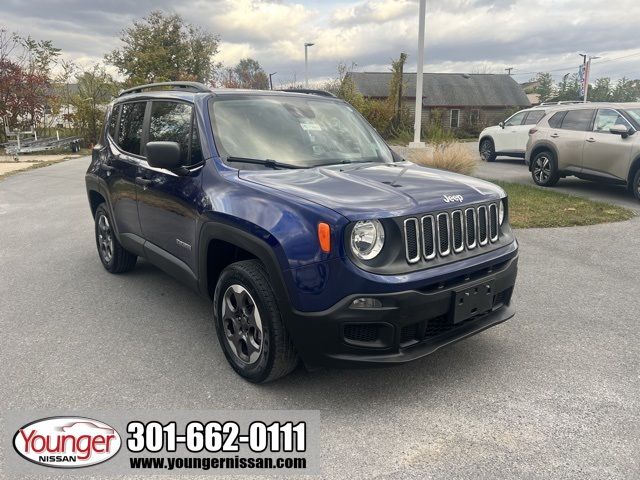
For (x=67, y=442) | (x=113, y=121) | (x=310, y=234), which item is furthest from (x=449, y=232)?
(x=113, y=121)

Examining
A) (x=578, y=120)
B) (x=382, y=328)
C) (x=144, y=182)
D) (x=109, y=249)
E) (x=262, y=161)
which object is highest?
(x=578, y=120)

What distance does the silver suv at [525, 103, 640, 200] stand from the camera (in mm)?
9414

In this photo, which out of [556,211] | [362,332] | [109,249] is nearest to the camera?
[362,332]

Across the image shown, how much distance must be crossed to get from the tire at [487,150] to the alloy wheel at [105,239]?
13.8 m

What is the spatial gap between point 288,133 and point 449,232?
153cm

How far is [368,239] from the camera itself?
274 cm

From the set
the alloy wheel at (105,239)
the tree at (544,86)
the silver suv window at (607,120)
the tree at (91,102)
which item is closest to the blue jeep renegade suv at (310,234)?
the alloy wheel at (105,239)

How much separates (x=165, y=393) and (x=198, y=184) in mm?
1403

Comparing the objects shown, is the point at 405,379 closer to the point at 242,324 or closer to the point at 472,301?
the point at 472,301

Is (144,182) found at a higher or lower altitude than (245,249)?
higher

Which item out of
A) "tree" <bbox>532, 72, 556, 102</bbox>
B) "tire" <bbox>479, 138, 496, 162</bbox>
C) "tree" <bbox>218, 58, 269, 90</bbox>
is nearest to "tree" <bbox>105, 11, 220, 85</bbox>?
"tree" <bbox>218, 58, 269, 90</bbox>

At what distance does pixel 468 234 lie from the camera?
3107 millimetres

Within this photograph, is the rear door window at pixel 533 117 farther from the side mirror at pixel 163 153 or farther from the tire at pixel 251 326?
the tire at pixel 251 326

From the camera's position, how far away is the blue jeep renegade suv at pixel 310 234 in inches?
107
